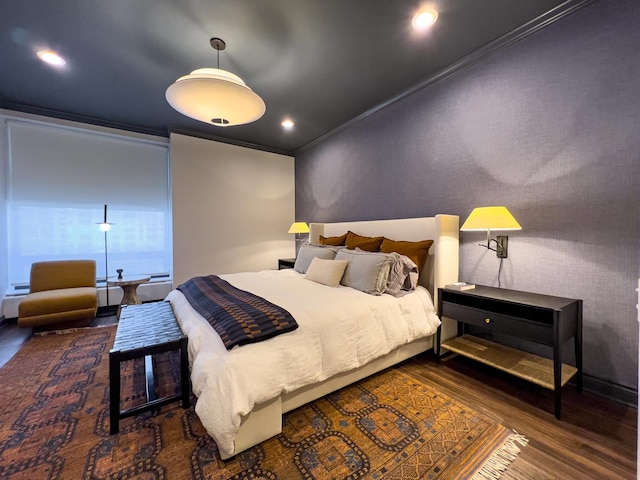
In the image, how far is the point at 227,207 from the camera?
171 inches

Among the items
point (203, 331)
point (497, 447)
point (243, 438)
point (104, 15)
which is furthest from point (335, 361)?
point (104, 15)

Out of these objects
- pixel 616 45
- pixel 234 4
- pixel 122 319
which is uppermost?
pixel 234 4

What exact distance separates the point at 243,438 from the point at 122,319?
1340 millimetres

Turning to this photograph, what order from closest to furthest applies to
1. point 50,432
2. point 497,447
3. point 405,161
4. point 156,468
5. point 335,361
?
point 156,468 < point 497,447 < point 50,432 < point 335,361 < point 405,161

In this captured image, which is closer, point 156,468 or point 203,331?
point 156,468

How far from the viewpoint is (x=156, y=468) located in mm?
1261

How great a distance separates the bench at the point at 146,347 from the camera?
145 centimetres

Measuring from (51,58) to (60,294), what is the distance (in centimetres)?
248

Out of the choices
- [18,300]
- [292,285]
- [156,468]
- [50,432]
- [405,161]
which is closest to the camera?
[156,468]

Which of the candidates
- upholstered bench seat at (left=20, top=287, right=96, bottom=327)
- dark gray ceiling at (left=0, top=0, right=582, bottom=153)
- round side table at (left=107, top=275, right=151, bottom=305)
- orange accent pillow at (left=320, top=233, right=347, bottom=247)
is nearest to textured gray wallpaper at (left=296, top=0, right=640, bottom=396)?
dark gray ceiling at (left=0, top=0, right=582, bottom=153)

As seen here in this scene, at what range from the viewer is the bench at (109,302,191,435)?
1.45m

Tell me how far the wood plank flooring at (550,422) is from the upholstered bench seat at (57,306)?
11.9 feet

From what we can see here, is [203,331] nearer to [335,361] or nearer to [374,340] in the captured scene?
[335,361]

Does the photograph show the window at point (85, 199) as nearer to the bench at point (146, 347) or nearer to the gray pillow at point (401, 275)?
the bench at point (146, 347)
